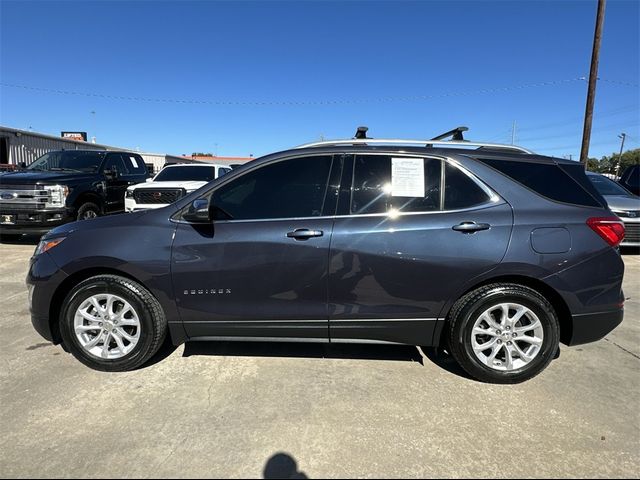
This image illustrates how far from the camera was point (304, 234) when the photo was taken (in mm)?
3207

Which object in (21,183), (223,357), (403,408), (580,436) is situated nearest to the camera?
(580,436)

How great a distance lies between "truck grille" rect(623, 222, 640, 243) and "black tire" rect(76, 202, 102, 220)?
1069 centimetres

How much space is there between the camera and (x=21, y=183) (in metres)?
8.05

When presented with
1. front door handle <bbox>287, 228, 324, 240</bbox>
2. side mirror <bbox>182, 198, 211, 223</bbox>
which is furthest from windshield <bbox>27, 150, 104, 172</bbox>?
front door handle <bbox>287, 228, 324, 240</bbox>

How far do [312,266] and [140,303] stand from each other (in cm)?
135

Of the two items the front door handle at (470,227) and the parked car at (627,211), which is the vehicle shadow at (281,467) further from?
the parked car at (627,211)

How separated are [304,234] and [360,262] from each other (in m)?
0.46

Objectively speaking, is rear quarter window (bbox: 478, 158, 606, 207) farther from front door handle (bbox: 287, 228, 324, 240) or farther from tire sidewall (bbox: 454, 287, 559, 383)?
front door handle (bbox: 287, 228, 324, 240)

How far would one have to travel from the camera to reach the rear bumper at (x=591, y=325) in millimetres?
3252

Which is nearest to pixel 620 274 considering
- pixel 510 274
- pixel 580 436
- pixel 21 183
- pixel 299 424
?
pixel 510 274

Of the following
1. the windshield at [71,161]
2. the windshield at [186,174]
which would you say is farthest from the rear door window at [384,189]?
the windshield at [71,161]

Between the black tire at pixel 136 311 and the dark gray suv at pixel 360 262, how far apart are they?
0.04 feet

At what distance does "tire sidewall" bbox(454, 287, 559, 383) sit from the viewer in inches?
127

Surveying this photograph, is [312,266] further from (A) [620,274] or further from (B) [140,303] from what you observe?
(A) [620,274]
